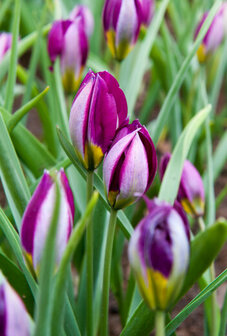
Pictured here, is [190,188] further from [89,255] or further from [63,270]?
[63,270]

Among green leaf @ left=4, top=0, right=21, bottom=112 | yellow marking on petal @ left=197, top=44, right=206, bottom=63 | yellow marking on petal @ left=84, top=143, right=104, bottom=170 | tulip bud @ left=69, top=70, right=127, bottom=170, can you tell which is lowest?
yellow marking on petal @ left=197, top=44, right=206, bottom=63

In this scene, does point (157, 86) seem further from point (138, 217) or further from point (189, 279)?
point (189, 279)

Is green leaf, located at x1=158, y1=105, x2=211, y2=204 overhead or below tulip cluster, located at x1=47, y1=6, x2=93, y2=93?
below

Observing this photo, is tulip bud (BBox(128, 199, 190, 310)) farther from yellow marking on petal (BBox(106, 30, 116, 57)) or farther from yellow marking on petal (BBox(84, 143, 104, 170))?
yellow marking on petal (BBox(106, 30, 116, 57))

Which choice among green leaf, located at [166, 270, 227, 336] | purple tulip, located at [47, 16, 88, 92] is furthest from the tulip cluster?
green leaf, located at [166, 270, 227, 336]

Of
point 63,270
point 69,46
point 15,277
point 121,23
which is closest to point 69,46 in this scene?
point 69,46

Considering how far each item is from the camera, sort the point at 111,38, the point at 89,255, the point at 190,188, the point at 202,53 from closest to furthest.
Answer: the point at 89,255, the point at 190,188, the point at 111,38, the point at 202,53
